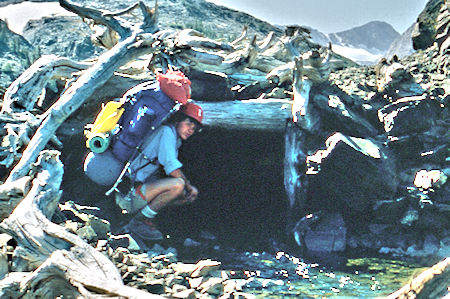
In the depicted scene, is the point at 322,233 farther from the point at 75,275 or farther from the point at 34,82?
the point at 34,82

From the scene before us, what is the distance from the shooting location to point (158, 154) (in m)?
9.65

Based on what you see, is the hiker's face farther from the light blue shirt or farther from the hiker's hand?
the hiker's hand

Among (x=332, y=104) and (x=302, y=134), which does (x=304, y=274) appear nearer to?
(x=302, y=134)

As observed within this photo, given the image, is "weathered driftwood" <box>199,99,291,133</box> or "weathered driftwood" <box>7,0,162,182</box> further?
"weathered driftwood" <box>199,99,291,133</box>

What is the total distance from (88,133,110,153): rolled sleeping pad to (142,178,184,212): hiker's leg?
0.83 metres

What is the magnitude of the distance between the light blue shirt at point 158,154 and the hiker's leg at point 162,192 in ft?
0.46

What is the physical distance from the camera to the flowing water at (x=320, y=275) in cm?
847

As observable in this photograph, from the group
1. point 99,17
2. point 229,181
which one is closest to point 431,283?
point 229,181

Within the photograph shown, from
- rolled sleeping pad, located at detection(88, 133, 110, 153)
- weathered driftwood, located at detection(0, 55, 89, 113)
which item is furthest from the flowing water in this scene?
weathered driftwood, located at detection(0, 55, 89, 113)

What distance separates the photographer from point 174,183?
966 centimetres

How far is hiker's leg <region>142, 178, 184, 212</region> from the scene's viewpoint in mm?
9656

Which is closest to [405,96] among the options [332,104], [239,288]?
[332,104]

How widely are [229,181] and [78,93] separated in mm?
2924

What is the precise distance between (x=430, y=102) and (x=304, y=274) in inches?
185
